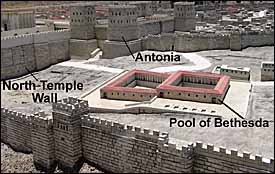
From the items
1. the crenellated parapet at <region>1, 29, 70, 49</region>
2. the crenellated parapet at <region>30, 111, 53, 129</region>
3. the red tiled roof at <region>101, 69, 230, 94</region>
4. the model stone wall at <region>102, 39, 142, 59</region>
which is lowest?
the crenellated parapet at <region>30, 111, 53, 129</region>

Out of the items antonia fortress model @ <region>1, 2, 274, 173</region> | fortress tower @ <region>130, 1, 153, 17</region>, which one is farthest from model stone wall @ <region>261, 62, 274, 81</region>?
fortress tower @ <region>130, 1, 153, 17</region>

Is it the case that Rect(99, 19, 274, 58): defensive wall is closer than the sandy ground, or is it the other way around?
the sandy ground

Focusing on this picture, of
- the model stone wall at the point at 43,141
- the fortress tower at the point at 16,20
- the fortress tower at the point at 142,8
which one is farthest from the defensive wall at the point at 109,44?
the model stone wall at the point at 43,141

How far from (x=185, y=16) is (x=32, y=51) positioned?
1925cm

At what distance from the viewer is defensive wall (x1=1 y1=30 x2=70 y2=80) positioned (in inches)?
1316

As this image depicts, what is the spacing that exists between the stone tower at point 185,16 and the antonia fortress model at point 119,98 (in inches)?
4.6

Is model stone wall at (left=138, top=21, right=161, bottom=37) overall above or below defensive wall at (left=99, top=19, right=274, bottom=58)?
above

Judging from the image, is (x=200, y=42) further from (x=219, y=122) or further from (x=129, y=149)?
(x=129, y=149)

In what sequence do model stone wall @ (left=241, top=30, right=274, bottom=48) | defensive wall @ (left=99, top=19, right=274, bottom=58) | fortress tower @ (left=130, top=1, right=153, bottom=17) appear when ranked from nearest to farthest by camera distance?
defensive wall @ (left=99, top=19, right=274, bottom=58), model stone wall @ (left=241, top=30, right=274, bottom=48), fortress tower @ (left=130, top=1, right=153, bottom=17)

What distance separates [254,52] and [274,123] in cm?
1957

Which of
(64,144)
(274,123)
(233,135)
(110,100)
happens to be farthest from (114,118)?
(274,123)

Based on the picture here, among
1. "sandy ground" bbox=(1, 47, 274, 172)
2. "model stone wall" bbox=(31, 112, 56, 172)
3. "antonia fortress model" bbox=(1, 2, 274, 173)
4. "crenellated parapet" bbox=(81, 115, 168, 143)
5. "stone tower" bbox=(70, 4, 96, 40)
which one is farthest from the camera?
"stone tower" bbox=(70, 4, 96, 40)

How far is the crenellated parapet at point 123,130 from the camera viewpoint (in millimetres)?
15300

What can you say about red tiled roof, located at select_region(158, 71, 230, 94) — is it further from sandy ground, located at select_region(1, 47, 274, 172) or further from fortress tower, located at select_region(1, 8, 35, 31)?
fortress tower, located at select_region(1, 8, 35, 31)
